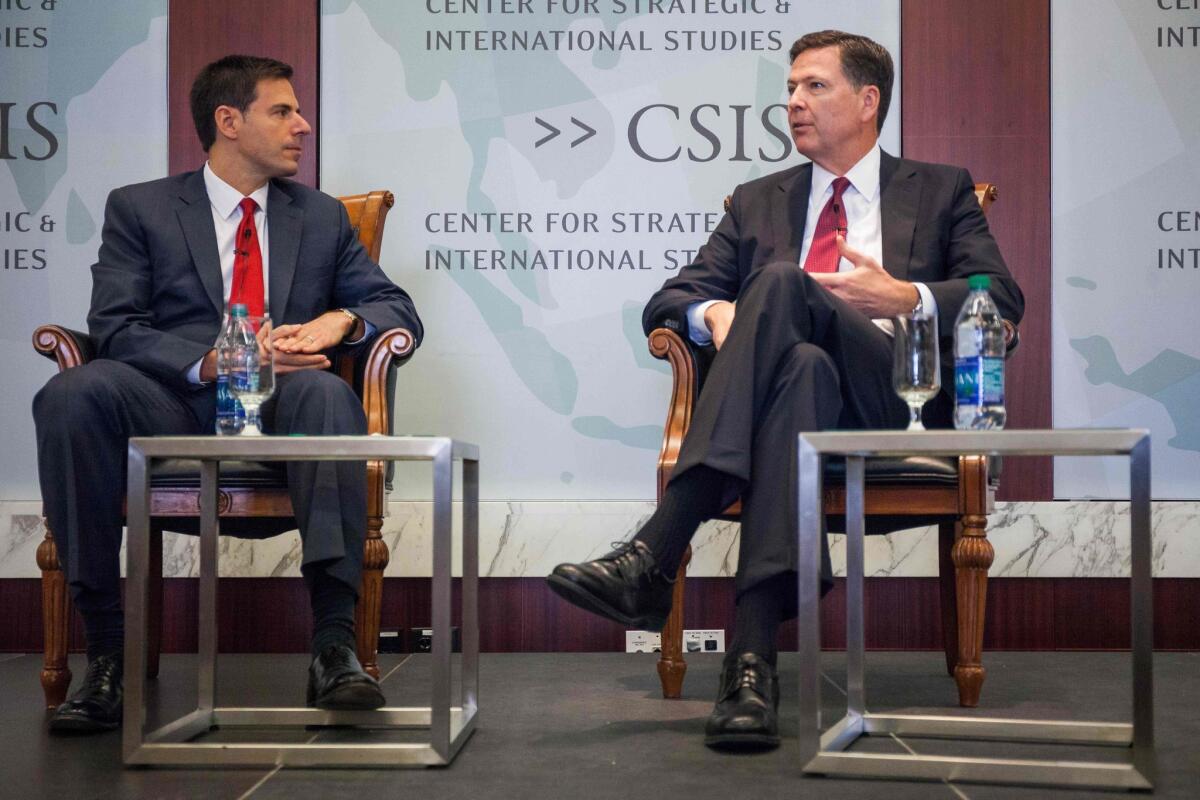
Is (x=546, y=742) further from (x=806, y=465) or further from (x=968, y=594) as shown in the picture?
(x=968, y=594)

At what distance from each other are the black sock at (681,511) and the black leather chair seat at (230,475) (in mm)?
817

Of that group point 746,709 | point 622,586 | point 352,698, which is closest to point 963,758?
point 746,709

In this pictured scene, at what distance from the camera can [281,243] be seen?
2.94 metres

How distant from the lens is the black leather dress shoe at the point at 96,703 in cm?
222

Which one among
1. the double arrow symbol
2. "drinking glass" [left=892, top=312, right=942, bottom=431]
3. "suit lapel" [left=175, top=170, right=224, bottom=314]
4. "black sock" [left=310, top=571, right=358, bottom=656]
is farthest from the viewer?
the double arrow symbol

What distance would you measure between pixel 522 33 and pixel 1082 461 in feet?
6.48

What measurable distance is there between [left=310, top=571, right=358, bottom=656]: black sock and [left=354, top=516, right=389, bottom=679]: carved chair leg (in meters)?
0.28

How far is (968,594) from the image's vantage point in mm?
2525

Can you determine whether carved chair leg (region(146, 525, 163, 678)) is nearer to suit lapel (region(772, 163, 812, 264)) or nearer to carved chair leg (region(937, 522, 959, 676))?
suit lapel (region(772, 163, 812, 264))

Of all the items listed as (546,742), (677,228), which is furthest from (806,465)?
(677,228)

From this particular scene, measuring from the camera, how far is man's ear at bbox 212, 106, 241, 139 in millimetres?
3026

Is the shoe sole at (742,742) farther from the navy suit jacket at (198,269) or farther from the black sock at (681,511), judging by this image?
the navy suit jacket at (198,269)

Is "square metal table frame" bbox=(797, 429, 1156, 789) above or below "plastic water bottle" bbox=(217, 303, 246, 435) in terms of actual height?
below

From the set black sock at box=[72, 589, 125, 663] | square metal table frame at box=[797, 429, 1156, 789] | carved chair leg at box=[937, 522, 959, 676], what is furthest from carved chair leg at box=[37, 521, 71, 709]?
carved chair leg at box=[937, 522, 959, 676]
